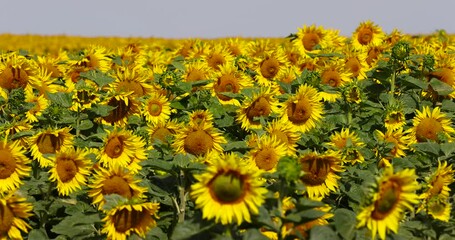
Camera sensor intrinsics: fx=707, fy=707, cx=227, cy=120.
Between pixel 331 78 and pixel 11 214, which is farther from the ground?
pixel 331 78

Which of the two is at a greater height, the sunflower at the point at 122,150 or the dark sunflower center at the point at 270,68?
the dark sunflower center at the point at 270,68

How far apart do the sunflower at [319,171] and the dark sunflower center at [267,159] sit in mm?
272

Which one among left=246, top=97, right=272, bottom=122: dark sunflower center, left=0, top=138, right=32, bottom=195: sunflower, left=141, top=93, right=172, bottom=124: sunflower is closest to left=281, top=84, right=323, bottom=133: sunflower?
left=246, top=97, right=272, bottom=122: dark sunflower center

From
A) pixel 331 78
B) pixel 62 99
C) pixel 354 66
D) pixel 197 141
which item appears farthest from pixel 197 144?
pixel 354 66

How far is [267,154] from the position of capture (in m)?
4.76

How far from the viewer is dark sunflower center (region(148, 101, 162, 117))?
5844mm

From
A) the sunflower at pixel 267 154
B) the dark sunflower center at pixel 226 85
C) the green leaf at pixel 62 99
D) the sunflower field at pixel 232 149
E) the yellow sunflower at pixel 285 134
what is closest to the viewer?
the sunflower field at pixel 232 149

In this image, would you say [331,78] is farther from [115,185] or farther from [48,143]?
[115,185]

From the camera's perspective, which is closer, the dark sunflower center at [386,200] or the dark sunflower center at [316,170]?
the dark sunflower center at [386,200]

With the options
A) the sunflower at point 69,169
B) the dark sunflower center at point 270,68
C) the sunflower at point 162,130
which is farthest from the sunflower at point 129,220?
the dark sunflower center at point 270,68

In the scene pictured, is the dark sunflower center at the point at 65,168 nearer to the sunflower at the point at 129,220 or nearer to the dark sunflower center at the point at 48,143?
the dark sunflower center at the point at 48,143

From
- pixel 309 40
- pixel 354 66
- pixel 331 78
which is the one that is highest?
pixel 309 40

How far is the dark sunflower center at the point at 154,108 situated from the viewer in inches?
230

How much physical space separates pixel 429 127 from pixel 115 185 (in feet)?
8.38
